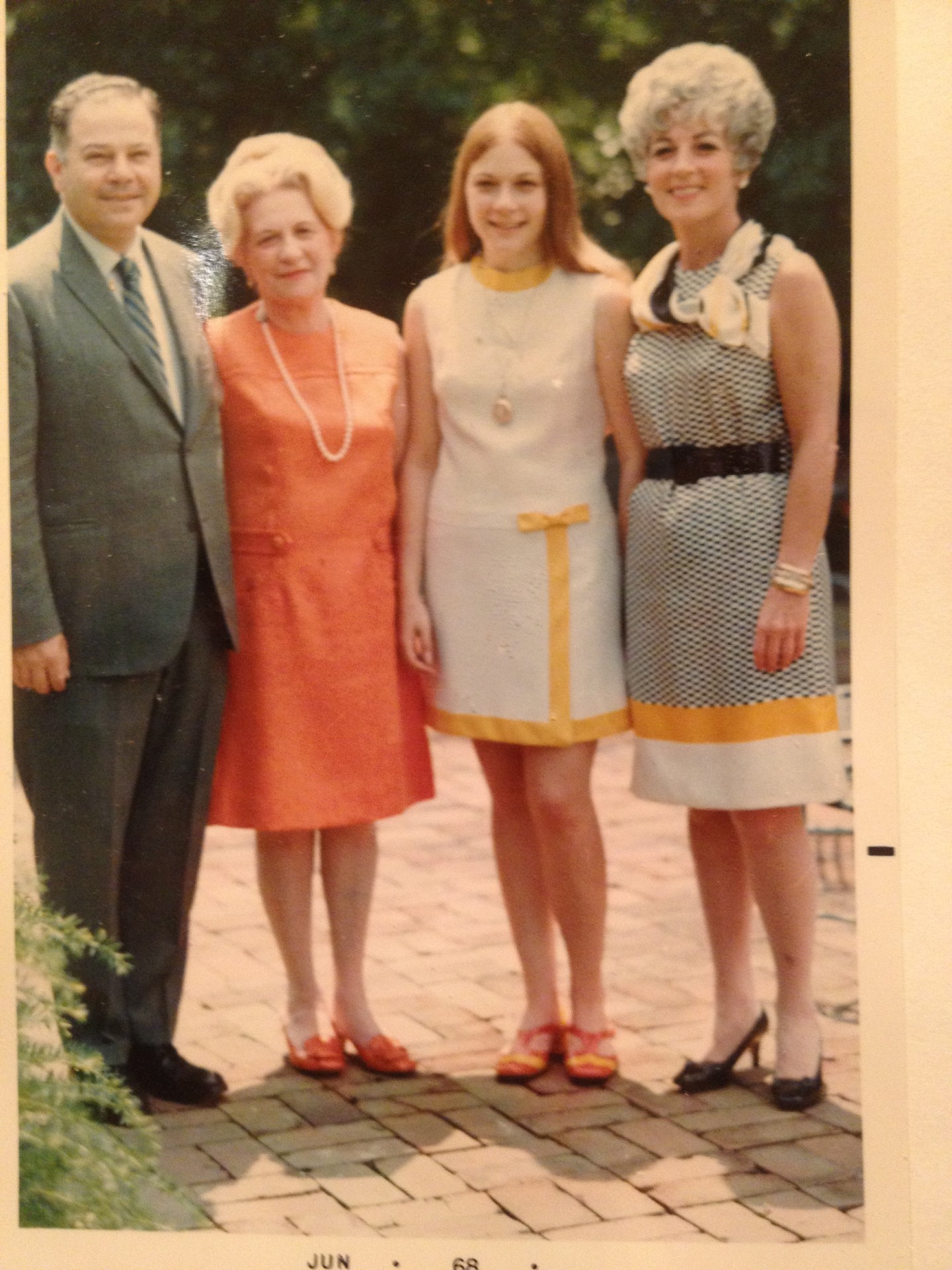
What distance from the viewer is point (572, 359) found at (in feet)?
12.9

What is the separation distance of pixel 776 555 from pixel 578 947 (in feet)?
3.24

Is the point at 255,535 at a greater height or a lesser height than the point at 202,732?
greater

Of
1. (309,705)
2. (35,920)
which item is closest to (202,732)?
(309,705)

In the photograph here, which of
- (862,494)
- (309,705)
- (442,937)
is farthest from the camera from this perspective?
(442,937)

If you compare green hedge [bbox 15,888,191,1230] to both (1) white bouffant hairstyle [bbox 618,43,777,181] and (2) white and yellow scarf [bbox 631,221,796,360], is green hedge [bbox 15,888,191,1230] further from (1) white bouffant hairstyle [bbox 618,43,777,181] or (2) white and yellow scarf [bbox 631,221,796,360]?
(1) white bouffant hairstyle [bbox 618,43,777,181]

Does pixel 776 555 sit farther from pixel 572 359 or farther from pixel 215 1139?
pixel 215 1139

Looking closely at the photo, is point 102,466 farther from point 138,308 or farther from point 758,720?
point 758,720

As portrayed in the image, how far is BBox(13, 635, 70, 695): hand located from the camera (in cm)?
398

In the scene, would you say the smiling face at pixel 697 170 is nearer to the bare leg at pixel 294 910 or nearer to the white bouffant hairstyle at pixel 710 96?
the white bouffant hairstyle at pixel 710 96

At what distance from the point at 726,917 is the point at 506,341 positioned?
4.40 ft

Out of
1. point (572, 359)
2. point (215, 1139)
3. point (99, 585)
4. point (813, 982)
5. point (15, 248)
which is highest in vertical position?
point (15, 248)

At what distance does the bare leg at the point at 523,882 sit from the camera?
164 inches

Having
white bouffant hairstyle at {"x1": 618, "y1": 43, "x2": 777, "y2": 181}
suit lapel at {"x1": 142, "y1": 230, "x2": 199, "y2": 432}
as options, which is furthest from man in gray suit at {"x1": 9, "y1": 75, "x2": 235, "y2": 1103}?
white bouffant hairstyle at {"x1": 618, "y1": 43, "x2": 777, "y2": 181}

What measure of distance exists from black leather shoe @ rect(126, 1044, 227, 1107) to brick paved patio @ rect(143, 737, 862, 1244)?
4 cm
